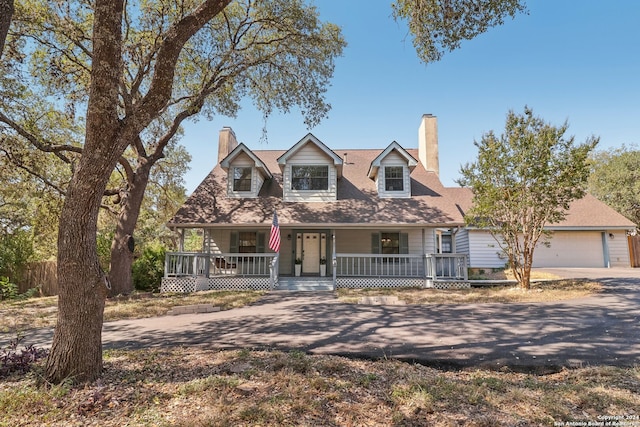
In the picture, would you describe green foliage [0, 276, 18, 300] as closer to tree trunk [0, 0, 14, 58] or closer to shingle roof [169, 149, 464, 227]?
shingle roof [169, 149, 464, 227]

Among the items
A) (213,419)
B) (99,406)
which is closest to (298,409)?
(213,419)

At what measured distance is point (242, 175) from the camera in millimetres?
15938

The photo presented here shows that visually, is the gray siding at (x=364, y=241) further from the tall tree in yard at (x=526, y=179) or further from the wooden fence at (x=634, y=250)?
the wooden fence at (x=634, y=250)

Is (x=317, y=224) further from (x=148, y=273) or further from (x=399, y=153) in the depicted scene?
(x=148, y=273)

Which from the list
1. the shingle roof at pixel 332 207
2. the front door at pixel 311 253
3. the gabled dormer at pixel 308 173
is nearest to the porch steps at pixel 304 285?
A: the front door at pixel 311 253

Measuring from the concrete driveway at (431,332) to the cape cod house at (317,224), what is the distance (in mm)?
4966

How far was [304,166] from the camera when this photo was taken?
51.5ft

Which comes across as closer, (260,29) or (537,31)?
(537,31)

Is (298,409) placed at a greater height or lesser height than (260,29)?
lesser

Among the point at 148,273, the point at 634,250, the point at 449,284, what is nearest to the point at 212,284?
the point at 148,273

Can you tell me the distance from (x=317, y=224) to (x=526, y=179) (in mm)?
8036

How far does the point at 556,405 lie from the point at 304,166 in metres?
13.6

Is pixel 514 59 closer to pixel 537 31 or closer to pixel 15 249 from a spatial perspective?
pixel 537 31

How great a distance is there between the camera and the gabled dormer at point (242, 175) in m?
15.6
